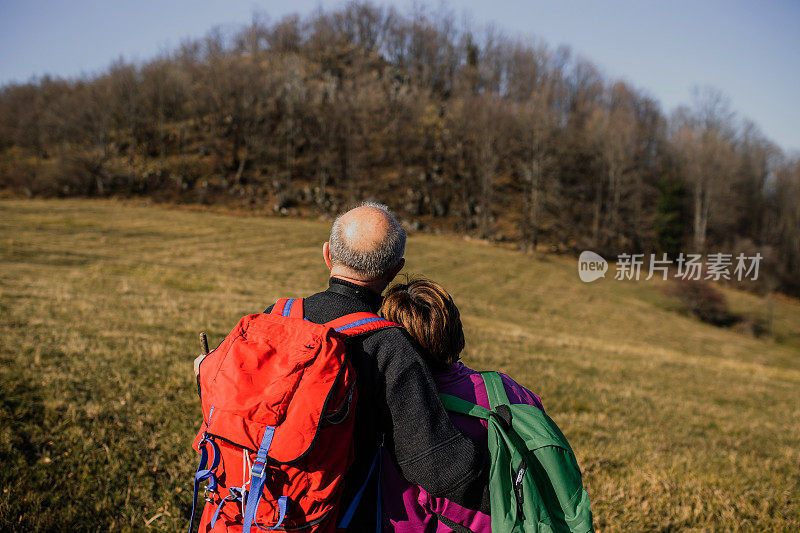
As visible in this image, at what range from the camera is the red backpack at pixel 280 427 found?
1.71m

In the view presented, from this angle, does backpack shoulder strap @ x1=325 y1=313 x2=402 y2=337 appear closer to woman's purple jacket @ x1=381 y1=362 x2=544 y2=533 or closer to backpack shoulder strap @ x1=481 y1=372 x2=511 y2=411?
woman's purple jacket @ x1=381 y1=362 x2=544 y2=533

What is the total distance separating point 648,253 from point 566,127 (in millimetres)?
24371

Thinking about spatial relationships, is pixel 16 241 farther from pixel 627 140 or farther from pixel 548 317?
pixel 627 140

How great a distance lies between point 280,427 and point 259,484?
0.24 m

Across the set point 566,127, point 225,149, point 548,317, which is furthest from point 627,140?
point 225,149

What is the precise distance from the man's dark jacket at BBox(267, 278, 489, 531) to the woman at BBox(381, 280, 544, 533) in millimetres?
163

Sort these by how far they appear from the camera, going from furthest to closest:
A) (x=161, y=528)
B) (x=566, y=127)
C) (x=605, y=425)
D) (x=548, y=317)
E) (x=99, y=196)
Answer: (x=566, y=127) → (x=99, y=196) → (x=548, y=317) → (x=605, y=425) → (x=161, y=528)

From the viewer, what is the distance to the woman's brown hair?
2.14 metres

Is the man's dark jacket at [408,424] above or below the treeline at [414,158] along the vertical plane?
below

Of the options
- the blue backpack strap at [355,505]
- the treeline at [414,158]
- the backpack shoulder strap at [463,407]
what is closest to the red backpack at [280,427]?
the blue backpack strap at [355,505]

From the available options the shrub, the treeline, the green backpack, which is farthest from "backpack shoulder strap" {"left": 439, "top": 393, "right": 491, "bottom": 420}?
the treeline

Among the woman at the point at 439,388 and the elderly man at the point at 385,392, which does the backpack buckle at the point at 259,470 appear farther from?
the woman at the point at 439,388

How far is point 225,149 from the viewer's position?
68.7 m

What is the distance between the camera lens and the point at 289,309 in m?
2.23
